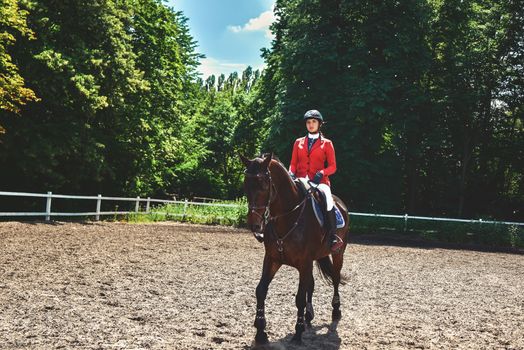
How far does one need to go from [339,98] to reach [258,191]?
22.6 metres

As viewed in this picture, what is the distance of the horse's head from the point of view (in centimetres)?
533

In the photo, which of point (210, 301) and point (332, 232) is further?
point (210, 301)

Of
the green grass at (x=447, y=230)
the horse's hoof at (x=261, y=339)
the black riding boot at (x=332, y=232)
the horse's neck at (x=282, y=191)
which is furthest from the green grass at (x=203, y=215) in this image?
the horse's hoof at (x=261, y=339)

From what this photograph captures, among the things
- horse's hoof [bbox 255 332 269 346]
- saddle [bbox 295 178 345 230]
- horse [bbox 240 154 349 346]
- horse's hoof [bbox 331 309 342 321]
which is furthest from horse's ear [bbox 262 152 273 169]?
horse's hoof [bbox 331 309 342 321]

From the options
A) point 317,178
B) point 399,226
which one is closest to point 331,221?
point 317,178

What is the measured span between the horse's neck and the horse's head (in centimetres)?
36

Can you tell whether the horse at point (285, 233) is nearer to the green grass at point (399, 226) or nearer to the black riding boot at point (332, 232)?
the black riding boot at point (332, 232)

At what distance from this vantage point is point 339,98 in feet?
89.0

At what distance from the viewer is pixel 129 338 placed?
5691mm

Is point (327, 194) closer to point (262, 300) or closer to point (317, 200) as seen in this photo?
point (317, 200)

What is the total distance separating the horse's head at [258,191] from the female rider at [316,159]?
135 centimetres

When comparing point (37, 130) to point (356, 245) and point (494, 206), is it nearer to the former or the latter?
point (356, 245)

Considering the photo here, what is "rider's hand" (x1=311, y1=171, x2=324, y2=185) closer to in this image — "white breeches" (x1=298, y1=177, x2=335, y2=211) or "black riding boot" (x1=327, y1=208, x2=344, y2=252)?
"white breeches" (x1=298, y1=177, x2=335, y2=211)

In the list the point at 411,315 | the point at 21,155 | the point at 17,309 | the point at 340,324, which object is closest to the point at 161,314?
the point at 17,309
